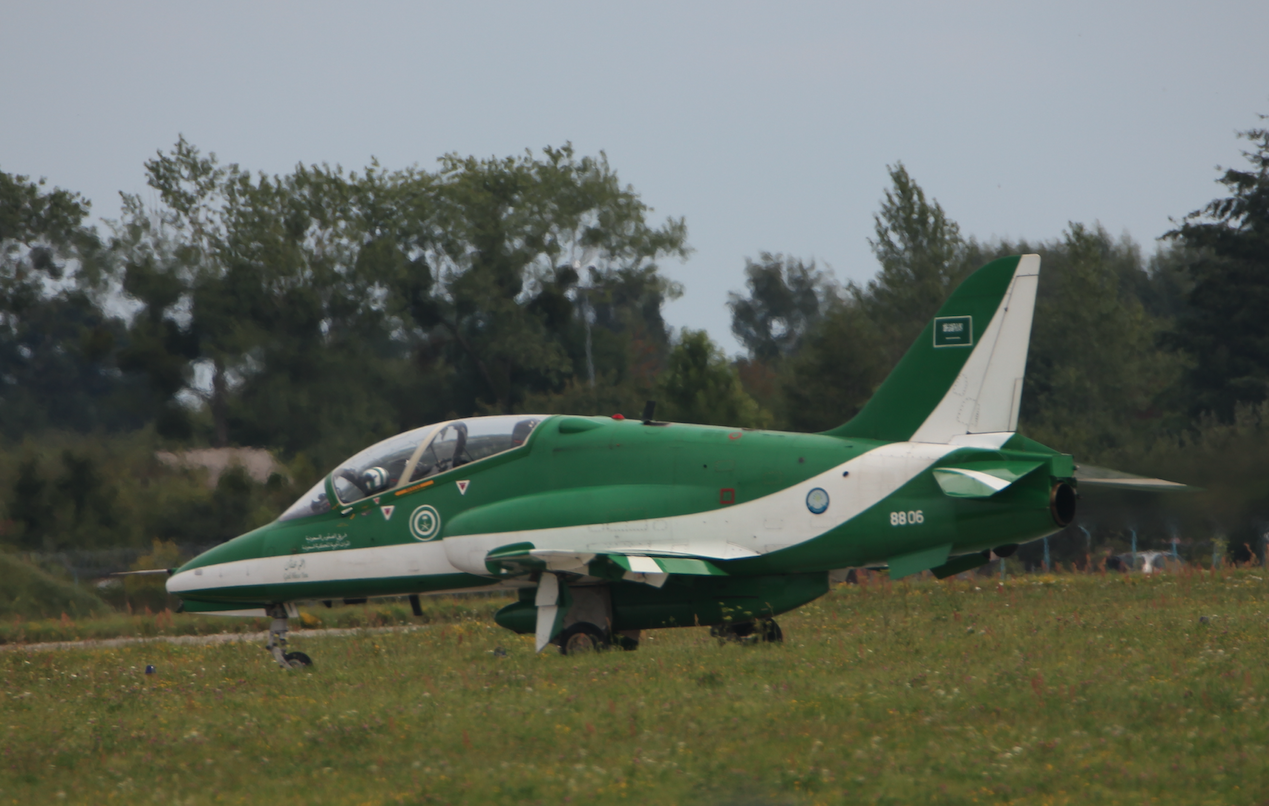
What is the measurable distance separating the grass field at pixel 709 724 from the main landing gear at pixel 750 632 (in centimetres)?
59

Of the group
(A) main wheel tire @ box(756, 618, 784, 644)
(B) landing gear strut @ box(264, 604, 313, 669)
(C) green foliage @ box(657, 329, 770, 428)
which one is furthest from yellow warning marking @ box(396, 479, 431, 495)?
(C) green foliage @ box(657, 329, 770, 428)

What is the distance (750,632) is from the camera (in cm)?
1500

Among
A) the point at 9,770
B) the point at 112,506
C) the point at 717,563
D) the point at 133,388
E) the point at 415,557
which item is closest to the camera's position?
the point at 9,770

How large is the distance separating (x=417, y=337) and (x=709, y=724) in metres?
48.4

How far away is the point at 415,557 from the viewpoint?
15.0 m

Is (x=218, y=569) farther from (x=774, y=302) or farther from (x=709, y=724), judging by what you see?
(x=774, y=302)

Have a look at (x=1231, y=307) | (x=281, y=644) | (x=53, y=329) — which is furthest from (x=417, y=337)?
(x=281, y=644)

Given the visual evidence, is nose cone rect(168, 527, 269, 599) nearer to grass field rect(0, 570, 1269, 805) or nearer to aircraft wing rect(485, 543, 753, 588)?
grass field rect(0, 570, 1269, 805)

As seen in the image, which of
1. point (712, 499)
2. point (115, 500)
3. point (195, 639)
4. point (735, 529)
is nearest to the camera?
point (735, 529)

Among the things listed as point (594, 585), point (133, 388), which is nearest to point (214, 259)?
point (133, 388)

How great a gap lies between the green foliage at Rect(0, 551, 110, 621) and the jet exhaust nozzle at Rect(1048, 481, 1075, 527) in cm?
2364

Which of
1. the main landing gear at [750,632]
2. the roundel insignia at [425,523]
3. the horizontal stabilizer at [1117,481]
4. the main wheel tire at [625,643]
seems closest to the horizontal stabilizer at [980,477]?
the horizontal stabilizer at [1117,481]

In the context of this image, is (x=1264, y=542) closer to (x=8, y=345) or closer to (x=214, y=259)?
(x=214, y=259)

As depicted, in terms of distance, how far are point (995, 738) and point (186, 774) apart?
5658 mm
